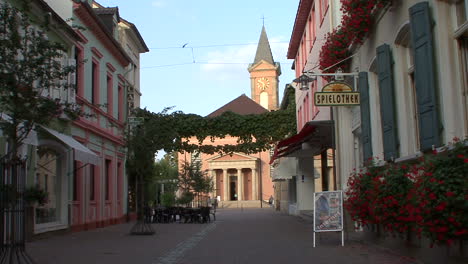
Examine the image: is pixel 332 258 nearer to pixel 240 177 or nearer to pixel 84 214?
pixel 84 214

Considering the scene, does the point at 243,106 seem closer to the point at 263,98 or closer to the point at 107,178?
the point at 263,98

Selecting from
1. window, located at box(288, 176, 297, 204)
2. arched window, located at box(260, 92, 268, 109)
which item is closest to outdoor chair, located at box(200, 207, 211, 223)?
window, located at box(288, 176, 297, 204)

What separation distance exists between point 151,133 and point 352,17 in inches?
372

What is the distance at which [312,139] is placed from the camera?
23.0 metres

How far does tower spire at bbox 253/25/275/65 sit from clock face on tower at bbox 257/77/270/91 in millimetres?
3148

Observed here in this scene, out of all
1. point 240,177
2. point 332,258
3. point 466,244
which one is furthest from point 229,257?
point 240,177

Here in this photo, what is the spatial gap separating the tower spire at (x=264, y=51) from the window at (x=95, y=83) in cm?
7579

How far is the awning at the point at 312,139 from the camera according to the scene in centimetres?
1877

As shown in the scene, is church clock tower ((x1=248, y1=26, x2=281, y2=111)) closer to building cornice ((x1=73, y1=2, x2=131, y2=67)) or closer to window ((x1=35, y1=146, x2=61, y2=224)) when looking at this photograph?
building cornice ((x1=73, y1=2, x2=131, y2=67))

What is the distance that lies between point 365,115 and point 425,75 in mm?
4753

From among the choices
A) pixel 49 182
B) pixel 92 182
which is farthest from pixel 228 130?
pixel 49 182

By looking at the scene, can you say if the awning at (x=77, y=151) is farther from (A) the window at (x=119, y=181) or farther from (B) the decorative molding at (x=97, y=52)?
(A) the window at (x=119, y=181)

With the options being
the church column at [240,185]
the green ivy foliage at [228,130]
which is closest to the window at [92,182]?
the green ivy foliage at [228,130]

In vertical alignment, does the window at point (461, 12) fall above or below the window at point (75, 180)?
above
